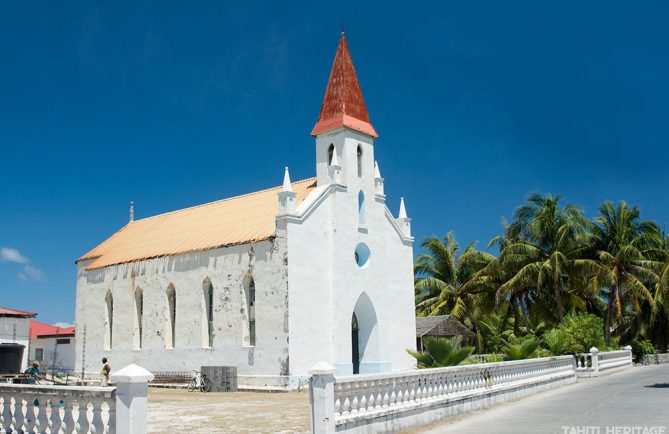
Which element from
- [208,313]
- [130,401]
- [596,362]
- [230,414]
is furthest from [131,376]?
[596,362]

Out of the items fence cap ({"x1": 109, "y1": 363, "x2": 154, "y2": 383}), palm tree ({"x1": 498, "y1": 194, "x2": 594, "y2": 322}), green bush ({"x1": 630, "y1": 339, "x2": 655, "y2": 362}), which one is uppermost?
palm tree ({"x1": 498, "y1": 194, "x2": 594, "y2": 322})

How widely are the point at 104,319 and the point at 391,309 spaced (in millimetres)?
15157

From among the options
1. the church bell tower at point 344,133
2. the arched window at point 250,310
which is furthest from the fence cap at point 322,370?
the church bell tower at point 344,133

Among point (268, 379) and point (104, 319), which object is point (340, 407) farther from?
point (104, 319)

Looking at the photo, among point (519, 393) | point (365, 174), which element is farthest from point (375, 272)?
point (519, 393)

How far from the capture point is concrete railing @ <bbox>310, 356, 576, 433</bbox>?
35.7 ft

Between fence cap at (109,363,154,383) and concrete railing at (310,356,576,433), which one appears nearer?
fence cap at (109,363,154,383)

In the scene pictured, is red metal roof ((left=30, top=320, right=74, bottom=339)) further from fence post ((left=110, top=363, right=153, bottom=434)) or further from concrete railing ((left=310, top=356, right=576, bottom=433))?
fence post ((left=110, top=363, right=153, bottom=434))

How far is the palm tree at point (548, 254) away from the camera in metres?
37.1

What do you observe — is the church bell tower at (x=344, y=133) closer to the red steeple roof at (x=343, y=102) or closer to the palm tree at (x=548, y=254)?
the red steeple roof at (x=343, y=102)

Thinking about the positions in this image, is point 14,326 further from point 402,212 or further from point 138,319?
point 402,212

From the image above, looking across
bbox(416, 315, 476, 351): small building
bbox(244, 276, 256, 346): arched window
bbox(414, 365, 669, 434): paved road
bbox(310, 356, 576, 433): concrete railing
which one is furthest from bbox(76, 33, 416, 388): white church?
bbox(414, 365, 669, 434): paved road

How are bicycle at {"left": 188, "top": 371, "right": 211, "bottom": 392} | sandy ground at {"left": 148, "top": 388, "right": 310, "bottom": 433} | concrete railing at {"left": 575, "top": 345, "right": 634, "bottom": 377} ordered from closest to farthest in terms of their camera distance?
sandy ground at {"left": 148, "top": 388, "right": 310, "bottom": 433} < bicycle at {"left": 188, "top": 371, "right": 211, "bottom": 392} < concrete railing at {"left": 575, "top": 345, "right": 634, "bottom": 377}

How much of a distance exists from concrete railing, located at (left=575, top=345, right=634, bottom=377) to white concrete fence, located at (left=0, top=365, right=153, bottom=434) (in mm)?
23173
